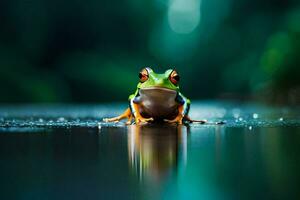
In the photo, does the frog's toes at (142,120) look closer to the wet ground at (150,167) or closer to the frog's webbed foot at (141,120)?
the frog's webbed foot at (141,120)

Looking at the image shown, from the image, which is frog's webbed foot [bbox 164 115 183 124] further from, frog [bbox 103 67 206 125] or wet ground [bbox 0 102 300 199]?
wet ground [bbox 0 102 300 199]

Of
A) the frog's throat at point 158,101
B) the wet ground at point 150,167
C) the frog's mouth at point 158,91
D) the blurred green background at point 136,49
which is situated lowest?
the wet ground at point 150,167

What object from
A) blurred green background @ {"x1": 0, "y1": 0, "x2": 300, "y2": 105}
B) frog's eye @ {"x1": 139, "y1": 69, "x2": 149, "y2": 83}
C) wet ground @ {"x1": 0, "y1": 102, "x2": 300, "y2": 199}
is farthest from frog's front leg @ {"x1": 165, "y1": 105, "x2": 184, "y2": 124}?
blurred green background @ {"x1": 0, "y1": 0, "x2": 300, "y2": 105}

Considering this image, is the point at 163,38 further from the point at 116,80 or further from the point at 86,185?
the point at 86,185

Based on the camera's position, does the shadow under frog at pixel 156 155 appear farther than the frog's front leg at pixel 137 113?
No

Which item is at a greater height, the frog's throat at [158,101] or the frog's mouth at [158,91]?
the frog's mouth at [158,91]

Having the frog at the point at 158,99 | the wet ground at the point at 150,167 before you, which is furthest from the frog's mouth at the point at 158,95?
the wet ground at the point at 150,167
